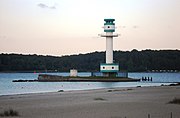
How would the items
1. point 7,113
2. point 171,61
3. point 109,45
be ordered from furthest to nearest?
point 171,61 < point 109,45 < point 7,113

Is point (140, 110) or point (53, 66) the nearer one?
point (140, 110)

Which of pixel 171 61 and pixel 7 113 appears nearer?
pixel 7 113

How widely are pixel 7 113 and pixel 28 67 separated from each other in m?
178

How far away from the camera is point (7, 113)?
69.6 feet

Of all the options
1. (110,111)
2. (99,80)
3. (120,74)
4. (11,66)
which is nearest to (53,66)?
(11,66)

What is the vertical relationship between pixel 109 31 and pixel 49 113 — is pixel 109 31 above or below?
above

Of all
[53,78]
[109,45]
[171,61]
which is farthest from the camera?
[171,61]

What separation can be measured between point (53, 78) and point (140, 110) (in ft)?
235

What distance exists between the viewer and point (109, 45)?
82.3 m

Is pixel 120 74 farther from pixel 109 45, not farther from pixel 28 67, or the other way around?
pixel 28 67

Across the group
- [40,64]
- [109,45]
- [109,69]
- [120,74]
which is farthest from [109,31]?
[40,64]

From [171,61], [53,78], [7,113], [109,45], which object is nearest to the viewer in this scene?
[7,113]

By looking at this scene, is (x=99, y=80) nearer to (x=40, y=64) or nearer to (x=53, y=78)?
(x=53, y=78)

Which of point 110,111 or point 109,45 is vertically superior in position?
point 109,45
